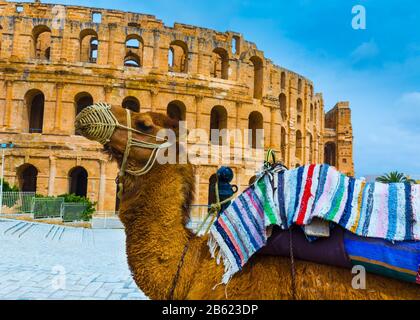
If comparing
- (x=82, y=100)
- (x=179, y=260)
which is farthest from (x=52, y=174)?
(x=179, y=260)

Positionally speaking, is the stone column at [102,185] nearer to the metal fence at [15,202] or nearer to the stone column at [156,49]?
the metal fence at [15,202]

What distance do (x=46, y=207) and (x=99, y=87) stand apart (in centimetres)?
946

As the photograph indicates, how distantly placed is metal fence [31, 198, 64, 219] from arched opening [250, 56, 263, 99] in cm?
1732

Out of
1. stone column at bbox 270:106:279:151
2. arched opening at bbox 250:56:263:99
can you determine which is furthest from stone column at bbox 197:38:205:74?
stone column at bbox 270:106:279:151

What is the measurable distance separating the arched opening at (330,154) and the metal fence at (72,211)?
32626mm

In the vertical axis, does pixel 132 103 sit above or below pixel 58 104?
above

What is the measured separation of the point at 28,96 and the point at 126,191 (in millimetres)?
23129

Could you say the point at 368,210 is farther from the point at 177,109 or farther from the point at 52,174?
the point at 177,109

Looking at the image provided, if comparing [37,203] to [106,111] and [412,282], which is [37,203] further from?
[412,282]

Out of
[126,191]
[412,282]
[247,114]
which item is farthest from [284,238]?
[247,114]

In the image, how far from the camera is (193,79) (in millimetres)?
23500

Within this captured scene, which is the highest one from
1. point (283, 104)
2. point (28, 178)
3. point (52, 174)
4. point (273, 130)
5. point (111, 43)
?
point (111, 43)

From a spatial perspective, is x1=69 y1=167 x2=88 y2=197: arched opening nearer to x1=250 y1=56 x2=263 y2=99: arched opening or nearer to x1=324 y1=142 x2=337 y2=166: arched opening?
x1=250 y1=56 x2=263 y2=99: arched opening

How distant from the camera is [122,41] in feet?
75.6
